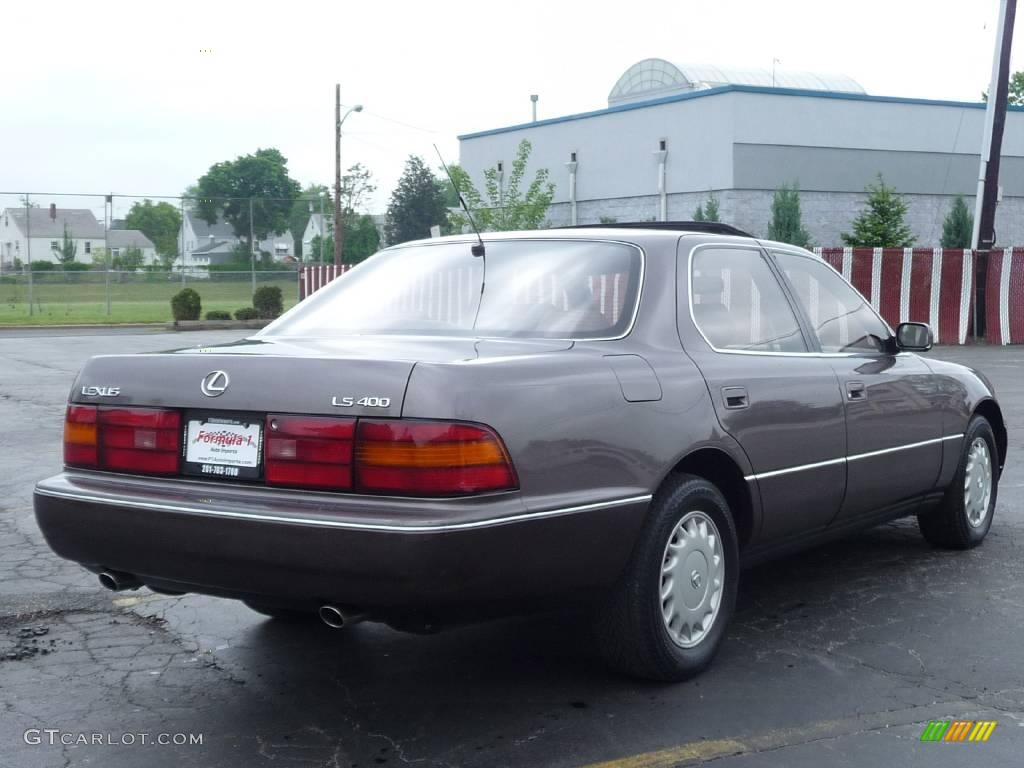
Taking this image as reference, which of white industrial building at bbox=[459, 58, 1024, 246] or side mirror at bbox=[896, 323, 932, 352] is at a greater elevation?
white industrial building at bbox=[459, 58, 1024, 246]

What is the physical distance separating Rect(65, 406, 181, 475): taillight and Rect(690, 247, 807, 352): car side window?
186cm

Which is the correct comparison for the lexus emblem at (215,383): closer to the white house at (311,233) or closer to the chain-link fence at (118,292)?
the chain-link fence at (118,292)

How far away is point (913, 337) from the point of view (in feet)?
19.2

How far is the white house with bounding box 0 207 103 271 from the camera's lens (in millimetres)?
39094

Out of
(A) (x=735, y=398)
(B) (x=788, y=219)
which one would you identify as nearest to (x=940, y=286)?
(B) (x=788, y=219)

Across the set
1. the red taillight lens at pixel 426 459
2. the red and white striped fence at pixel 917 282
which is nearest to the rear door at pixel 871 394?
the red taillight lens at pixel 426 459

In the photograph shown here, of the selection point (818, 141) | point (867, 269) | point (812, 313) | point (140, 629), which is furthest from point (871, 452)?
point (818, 141)

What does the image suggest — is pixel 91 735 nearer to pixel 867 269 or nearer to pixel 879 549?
pixel 879 549

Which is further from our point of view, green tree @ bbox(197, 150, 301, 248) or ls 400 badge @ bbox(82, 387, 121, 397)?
green tree @ bbox(197, 150, 301, 248)

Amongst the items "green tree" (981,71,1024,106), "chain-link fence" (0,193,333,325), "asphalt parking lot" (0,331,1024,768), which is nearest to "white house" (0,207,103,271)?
"chain-link fence" (0,193,333,325)

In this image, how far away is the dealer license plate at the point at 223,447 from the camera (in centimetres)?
382

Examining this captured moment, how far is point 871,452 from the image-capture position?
541 cm

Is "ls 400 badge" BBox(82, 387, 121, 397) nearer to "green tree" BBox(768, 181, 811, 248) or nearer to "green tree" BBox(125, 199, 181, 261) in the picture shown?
"green tree" BBox(768, 181, 811, 248)
